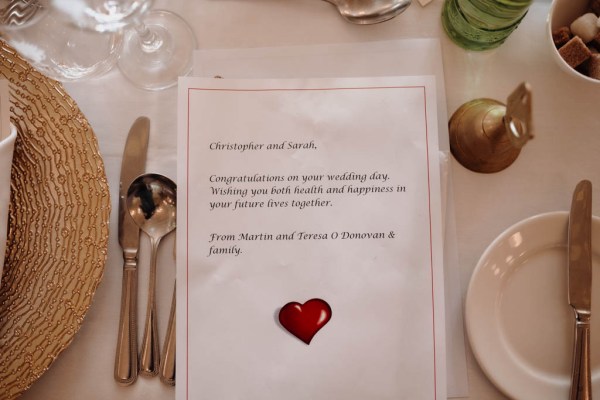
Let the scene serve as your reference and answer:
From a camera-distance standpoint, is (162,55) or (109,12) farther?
(162,55)

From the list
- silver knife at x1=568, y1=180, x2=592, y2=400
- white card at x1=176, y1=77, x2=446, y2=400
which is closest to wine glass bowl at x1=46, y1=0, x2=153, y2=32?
white card at x1=176, y1=77, x2=446, y2=400

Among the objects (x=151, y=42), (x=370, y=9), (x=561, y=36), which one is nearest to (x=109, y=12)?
(x=151, y=42)

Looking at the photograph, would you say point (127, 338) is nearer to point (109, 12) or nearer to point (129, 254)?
point (129, 254)

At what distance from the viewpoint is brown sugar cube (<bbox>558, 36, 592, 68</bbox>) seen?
0.45 metres

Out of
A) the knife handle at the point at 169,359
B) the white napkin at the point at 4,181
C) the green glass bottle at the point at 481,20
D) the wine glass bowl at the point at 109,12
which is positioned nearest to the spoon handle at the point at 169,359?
the knife handle at the point at 169,359

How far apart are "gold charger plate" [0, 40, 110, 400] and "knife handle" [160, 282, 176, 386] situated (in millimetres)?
76

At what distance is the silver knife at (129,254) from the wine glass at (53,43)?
0.26 feet

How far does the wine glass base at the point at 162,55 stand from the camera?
0.51m

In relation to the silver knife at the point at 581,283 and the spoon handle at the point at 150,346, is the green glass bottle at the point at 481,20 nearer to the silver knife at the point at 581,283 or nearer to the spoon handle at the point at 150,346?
the silver knife at the point at 581,283

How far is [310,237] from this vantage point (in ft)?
1.52

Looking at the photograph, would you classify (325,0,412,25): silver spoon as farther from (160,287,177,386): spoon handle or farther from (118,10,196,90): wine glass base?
(160,287,177,386): spoon handle

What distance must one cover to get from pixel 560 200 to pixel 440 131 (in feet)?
0.43

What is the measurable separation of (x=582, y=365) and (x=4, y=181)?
525mm

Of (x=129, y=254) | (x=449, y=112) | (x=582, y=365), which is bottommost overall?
(x=582, y=365)
